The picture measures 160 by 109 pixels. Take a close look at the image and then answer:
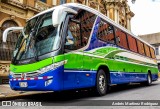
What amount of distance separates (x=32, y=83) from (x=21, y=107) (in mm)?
769

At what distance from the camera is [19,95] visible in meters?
9.00

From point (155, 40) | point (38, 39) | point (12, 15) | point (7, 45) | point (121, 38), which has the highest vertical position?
point (155, 40)

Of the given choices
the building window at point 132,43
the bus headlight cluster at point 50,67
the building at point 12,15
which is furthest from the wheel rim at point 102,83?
the building at point 12,15

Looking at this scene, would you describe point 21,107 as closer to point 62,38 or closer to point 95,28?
point 62,38

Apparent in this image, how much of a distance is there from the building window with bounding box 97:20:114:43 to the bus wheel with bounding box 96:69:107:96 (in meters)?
1.42

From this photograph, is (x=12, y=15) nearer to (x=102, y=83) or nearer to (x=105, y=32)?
(x=105, y=32)

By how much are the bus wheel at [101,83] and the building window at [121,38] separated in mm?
2366

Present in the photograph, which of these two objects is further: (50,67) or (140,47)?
(140,47)

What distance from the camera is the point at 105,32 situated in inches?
384

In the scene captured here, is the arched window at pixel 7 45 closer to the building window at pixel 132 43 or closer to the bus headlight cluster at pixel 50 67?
the building window at pixel 132 43

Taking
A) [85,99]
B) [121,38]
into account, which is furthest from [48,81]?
[121,38]

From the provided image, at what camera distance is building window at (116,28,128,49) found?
11.0 m

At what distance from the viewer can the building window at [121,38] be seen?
36.1 feet

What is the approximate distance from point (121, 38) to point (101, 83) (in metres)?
3.33
